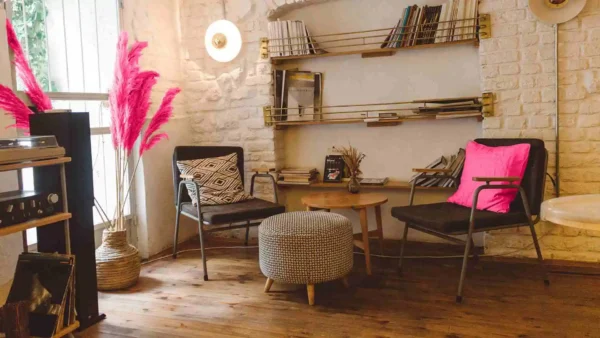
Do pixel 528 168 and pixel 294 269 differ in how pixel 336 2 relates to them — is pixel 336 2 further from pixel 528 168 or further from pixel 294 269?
pixel 294 269

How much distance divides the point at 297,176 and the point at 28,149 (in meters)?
2.18

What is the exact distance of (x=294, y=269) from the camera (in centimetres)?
275

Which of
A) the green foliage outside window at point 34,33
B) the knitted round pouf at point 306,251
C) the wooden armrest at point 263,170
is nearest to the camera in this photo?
the knitted round pouf at point 306,251

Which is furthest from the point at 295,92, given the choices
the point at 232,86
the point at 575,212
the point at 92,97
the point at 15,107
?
the point at 575,212

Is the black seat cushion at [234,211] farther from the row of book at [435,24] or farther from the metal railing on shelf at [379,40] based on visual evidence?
the row of book at [435,24]

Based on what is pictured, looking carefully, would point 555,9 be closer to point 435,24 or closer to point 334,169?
point 435,24

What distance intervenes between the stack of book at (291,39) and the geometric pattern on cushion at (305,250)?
62.9 inches

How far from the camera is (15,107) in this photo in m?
2.54

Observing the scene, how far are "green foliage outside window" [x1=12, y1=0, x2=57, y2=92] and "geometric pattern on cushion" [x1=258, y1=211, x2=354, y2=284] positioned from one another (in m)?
1.64

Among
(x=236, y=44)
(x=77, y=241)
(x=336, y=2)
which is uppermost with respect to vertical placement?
(x=336, y=2)

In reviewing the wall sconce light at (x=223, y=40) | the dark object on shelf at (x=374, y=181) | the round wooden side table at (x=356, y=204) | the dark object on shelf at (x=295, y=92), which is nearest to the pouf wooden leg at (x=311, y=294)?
the round wooden side table at (x=356, y=204)

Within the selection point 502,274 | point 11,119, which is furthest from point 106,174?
point 502,274

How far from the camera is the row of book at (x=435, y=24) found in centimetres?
341

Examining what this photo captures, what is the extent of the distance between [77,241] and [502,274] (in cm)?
246
